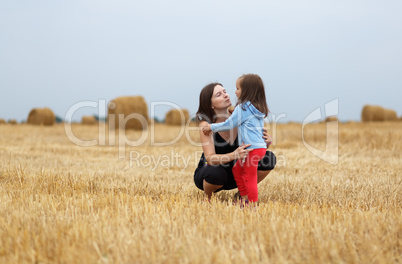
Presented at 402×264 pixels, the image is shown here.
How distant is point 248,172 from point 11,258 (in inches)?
78.0

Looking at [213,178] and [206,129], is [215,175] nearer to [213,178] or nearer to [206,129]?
[213,178]

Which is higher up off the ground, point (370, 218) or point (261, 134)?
point (261, 134)

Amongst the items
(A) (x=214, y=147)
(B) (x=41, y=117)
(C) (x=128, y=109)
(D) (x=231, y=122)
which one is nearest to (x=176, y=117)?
(C) (x=128, y=109)

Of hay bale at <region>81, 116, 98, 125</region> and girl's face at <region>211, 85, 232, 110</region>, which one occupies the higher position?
hay bale at <region>81, 116, 98, 125</region>

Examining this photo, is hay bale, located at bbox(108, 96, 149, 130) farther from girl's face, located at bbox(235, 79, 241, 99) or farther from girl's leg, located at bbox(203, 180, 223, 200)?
girl's face, located at bbox(235, 79, 241, 99)

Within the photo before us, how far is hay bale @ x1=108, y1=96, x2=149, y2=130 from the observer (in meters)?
16.9

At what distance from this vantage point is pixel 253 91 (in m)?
3.22

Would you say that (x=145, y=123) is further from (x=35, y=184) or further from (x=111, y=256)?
(x=111, y=256)

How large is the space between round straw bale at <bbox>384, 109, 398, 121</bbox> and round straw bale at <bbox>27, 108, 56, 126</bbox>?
21358 mm

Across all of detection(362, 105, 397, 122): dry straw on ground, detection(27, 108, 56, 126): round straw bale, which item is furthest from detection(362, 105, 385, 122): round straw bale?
detection(27, 108, 56, 126): round straw bale

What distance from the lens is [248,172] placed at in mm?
3281

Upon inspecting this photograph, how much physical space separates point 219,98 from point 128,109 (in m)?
14.0

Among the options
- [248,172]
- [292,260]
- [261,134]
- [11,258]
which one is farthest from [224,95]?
[11,258]

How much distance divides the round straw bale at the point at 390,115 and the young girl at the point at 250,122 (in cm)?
2426
